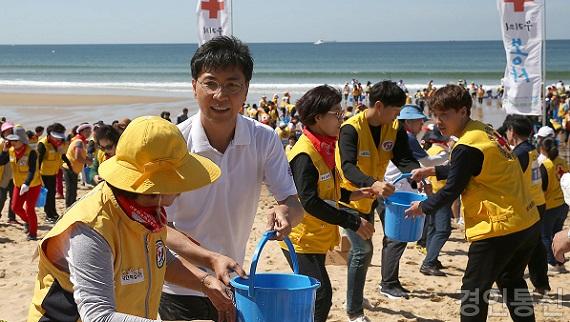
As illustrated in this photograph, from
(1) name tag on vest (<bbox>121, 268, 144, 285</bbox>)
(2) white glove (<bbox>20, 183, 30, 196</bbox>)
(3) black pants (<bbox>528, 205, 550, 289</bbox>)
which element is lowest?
(3) black pants (<bbox>528, 205, 550, 289</bbox>)

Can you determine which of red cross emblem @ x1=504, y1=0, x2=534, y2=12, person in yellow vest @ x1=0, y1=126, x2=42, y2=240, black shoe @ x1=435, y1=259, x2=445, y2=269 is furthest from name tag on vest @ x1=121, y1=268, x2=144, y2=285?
red cross emblem @ x1=504, y1=0, x2=534, y2=12

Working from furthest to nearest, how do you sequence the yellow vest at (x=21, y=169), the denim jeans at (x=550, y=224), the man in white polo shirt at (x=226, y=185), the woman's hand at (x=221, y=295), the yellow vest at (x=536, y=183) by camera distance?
the yellow vest at (x=21, y=169) → the denim jeans at (x=550, y=224) → the yellow vest at (x=536, y=183) → the man in white polo shirt at (x=226, y=185) → the woman's hand at (x=221, y=295)

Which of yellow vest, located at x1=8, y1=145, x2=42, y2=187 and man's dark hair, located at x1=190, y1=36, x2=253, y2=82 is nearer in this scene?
man's dark hair, located at x1=190, y1=36, x2=253, y2=82

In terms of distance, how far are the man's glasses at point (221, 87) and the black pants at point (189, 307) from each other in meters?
0.91

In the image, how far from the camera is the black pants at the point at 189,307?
3014 mm

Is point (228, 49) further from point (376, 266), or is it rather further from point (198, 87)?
point (376, 266)

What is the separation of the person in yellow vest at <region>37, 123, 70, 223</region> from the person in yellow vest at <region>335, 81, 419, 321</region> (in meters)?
6.18

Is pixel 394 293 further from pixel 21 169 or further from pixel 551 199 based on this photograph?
pixel 21 169

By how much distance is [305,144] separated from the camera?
4344 millimetres

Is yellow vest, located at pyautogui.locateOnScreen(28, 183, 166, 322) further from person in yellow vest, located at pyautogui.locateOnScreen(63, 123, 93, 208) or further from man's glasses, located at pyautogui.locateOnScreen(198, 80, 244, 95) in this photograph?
person in yellow vest, located at pyautogui.locateOnScreen(63, 123, 93, 208)

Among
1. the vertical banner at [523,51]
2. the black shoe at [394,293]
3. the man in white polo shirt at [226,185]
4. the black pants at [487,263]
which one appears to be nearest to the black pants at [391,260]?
the black shoe at [394,293]

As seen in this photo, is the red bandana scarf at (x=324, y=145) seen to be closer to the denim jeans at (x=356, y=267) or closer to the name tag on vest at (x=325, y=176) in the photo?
the name tag on vest at (x=325, y=176)

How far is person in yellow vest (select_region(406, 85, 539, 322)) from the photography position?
4.31 m

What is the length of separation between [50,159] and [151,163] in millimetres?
8910
